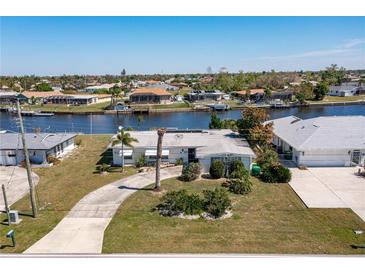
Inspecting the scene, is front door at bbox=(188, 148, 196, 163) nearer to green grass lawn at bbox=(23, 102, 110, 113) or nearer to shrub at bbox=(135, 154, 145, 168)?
shrub at bbox=(135, 154, 145, 168)

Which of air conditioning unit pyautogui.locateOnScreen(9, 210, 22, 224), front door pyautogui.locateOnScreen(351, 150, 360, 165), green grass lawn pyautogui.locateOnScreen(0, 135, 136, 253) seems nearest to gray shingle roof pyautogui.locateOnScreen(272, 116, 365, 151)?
front door pyautogui.locateOnScreen(351, 150, 360, 165)

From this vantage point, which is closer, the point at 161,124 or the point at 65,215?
the point at 65,215

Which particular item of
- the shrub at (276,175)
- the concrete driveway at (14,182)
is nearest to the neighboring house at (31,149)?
the concrete driveway at (14,182)

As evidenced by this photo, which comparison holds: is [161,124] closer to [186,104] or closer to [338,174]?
[186,104]

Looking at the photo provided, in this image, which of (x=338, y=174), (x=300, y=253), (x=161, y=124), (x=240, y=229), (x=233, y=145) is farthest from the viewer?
(x=161, y=124)

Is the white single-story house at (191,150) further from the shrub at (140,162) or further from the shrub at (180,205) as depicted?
the shrub at (180,205)

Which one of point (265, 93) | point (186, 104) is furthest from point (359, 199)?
point (265, 93)
